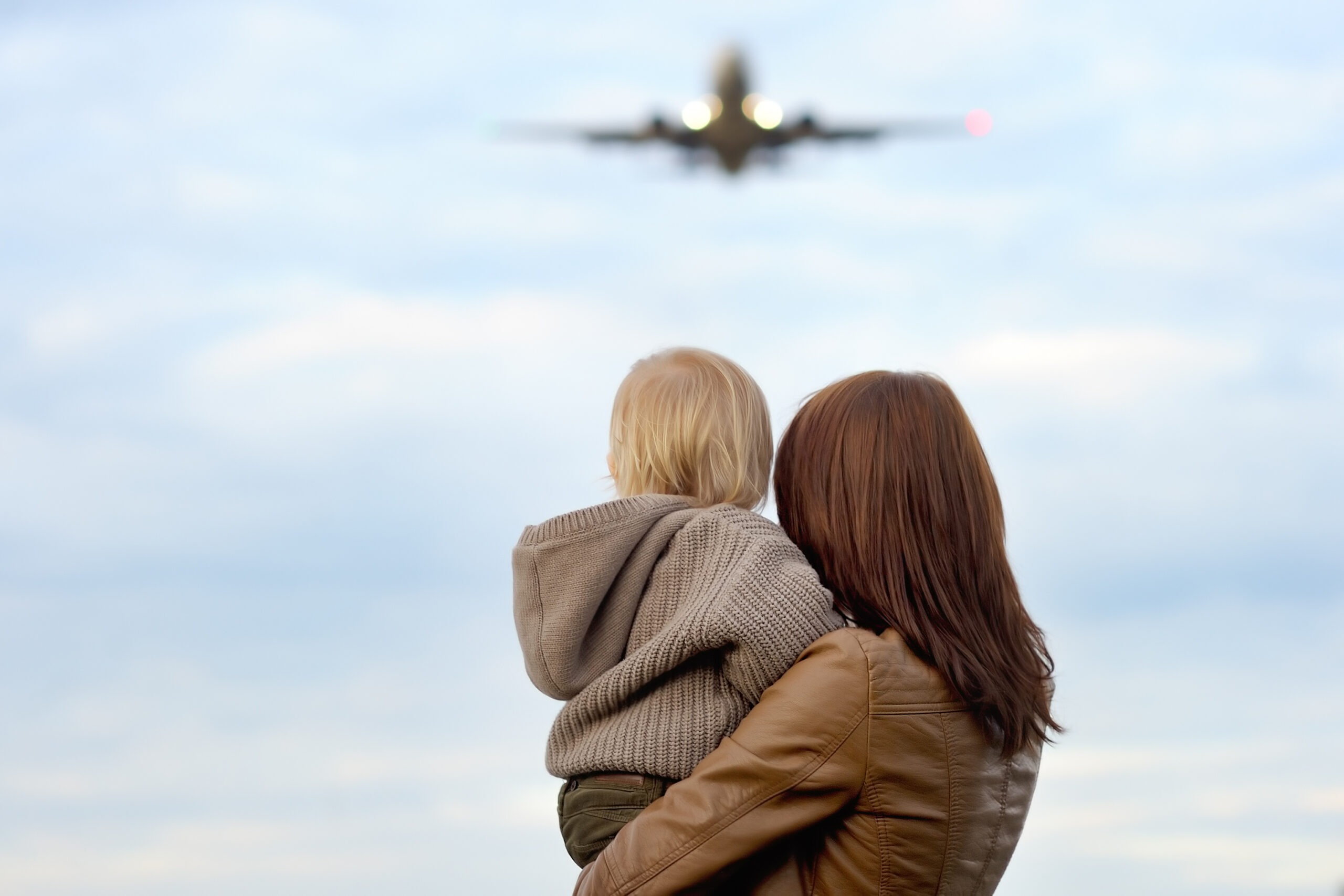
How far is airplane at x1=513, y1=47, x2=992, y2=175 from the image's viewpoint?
2459cm

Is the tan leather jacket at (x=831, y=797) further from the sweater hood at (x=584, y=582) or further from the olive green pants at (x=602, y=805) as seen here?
the sweater hood at (x=584, y=582)

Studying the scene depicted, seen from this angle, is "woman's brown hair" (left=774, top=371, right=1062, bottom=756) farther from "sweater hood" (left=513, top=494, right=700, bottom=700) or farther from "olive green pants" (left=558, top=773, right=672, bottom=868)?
"olive green pants" (left=558, top=773, right=672, bottom=868)

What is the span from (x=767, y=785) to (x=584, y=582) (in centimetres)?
45

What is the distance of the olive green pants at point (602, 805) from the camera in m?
2.02

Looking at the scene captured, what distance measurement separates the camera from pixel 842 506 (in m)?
2.02

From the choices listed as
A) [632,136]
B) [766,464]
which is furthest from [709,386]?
[632,136]

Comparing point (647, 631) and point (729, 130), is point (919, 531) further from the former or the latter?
point (729, 130)

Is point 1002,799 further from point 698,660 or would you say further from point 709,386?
point 709,386

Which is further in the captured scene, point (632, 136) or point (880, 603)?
point (632, 136)

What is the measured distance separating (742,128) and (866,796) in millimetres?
24075

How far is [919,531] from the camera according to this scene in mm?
1994

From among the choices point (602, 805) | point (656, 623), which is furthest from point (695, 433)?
point (602, 805)

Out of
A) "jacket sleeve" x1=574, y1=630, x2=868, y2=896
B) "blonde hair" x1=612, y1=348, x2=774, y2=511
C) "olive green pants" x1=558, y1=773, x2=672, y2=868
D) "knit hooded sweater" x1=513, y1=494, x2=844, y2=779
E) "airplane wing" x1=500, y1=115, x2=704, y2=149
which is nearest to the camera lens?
"jacket sleeve" x1=574, y1=630, x2=868, y2=896

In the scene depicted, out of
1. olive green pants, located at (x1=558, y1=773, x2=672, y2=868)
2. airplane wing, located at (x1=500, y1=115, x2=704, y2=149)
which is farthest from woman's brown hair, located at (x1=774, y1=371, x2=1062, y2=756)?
airplane wing, located at (x1=500, y1=115, x2=704, y2=149)
